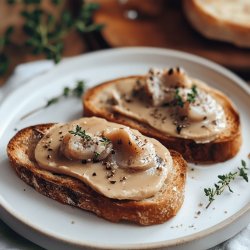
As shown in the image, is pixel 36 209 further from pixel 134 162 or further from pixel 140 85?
pixel 140 85

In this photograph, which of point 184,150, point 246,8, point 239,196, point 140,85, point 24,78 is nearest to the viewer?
point 239,196

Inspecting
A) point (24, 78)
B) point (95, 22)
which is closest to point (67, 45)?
point (95, 22)

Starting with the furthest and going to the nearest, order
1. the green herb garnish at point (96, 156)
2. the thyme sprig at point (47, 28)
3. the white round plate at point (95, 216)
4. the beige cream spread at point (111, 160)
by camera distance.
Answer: the thyme sprig at point (47, 28) → the green herb garnish at point (96, 156) → the beige cream spread at point (111, 160) → the white round plate at point (95, 216)

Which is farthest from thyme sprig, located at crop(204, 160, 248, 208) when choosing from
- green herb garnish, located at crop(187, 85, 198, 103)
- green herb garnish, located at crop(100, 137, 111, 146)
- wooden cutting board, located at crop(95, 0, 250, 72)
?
wooden cutting board, located at crop(95, 0, 250, 72)

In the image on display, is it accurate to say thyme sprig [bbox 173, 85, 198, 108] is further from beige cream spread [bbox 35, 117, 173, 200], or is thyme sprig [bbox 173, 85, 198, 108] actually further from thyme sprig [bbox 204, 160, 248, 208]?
thyme sprig [bbox 204, 160, 248, 208]

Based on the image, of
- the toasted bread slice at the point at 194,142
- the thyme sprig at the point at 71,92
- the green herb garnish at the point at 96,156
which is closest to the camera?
the green herb garnish at the point at 96,156

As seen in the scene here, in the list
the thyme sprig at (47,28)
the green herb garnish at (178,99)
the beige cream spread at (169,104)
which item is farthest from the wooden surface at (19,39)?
the green herb garnish at (178,99)

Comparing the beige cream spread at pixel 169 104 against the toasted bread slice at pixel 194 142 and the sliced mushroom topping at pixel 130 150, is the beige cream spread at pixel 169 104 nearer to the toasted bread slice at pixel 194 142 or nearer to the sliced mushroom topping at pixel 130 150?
the toasted bread slice at pixel 194 142

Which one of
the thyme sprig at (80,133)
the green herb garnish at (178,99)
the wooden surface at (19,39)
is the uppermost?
the thyme sprig at (80,133)
